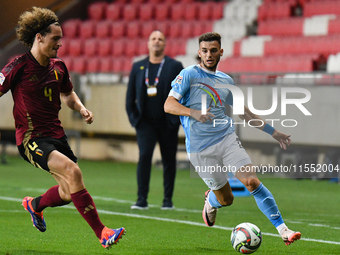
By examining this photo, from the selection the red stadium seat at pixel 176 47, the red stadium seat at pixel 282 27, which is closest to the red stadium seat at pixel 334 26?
the red stadium seat at pixel 282 27

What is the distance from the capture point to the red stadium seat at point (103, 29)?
784 inches

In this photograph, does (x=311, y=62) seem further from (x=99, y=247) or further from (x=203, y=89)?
(x=99, y=247)

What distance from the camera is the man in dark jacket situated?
7512 millimetres

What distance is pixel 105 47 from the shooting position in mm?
19047

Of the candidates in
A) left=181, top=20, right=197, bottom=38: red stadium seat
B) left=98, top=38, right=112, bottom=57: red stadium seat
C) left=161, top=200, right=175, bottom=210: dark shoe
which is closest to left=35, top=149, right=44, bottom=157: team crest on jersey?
left=161, top=200, right=175, bottom=210: dark shoe

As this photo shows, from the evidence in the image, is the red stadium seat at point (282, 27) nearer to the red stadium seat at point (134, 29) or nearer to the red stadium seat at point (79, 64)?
Answer: the red stadium seat at point (134, 29)

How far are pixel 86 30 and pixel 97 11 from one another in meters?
1.29

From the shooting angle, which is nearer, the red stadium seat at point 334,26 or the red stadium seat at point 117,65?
the red stadium seat at point 334,26

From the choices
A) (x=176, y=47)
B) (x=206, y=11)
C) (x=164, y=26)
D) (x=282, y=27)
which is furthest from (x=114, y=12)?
(x=282, y=27)

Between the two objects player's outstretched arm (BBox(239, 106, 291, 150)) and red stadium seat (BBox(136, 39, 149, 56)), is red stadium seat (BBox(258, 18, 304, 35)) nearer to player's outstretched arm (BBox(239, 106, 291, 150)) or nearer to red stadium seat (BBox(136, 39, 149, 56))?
red stadium seat (BBox(136, 39, 149, 56))

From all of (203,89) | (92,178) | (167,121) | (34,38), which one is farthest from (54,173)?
(92,178)

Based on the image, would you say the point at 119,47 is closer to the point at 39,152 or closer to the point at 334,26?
the point at 334,26

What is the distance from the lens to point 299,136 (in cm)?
1228

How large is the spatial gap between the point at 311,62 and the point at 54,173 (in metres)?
10.3
